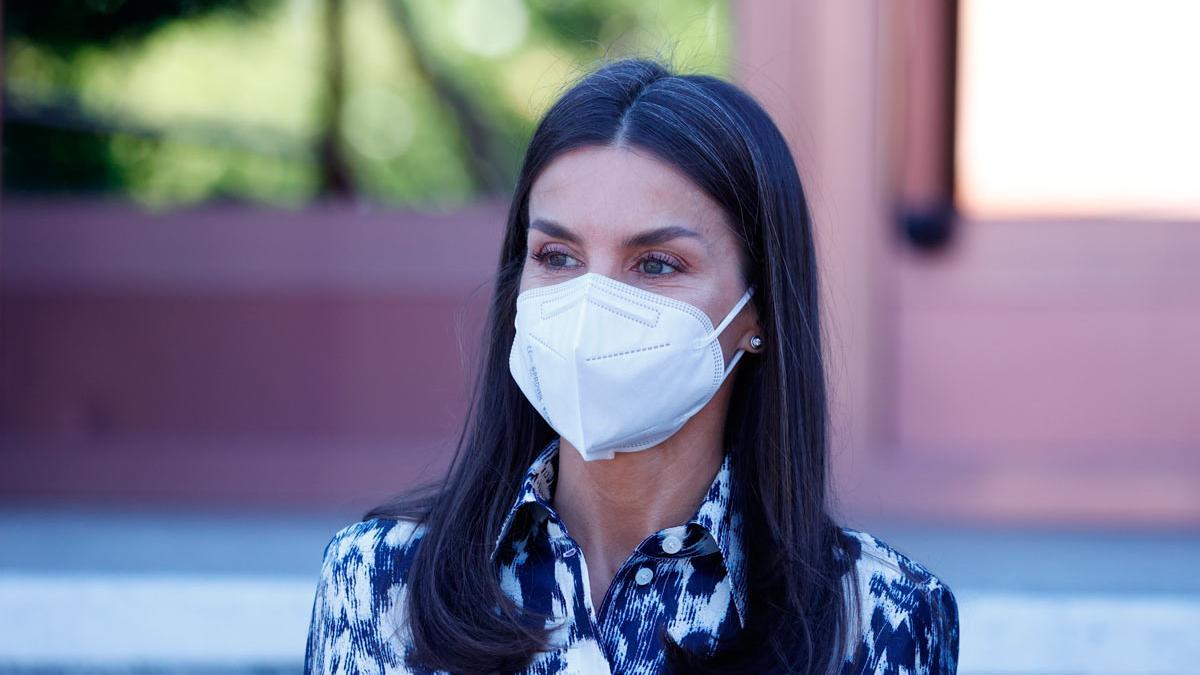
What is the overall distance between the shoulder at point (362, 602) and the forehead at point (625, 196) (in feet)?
2.01

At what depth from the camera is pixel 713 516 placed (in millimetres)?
2318

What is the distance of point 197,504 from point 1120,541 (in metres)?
3.16

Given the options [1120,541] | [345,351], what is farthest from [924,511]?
[345,351]

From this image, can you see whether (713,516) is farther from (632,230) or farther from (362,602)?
(362,602)

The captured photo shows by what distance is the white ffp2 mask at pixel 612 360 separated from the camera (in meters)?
2.30

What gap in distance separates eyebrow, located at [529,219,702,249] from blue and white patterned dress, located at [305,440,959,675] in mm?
410

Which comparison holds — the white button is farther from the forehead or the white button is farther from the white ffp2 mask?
the forehead

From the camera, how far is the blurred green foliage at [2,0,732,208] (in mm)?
5266

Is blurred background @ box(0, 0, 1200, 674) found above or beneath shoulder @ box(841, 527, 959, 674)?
above

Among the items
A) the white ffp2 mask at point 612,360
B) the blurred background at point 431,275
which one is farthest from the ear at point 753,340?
the blurred background at point 431,275

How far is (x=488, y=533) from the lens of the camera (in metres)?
2.35

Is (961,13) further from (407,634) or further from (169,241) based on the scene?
(407,634)

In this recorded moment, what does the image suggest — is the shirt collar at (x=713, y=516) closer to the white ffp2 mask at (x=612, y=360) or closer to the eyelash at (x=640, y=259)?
the white ffp2 mask at (x=612, y=360)

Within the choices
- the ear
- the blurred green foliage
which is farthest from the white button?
the blurred green foliage
